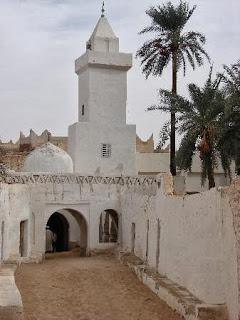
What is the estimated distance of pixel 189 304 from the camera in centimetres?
1330

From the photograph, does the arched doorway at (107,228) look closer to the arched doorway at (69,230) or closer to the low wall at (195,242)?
the arched doorway at (69,230)

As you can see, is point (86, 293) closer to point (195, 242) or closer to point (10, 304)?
point (195, 242)

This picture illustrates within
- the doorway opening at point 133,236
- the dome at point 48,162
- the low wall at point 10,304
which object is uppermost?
the dome at point 48,162

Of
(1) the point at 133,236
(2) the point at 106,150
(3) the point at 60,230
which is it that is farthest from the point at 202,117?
(3) the point at 60,230

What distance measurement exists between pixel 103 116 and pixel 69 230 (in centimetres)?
641

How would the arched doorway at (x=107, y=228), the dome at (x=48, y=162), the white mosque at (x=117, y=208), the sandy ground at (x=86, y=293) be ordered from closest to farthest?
the white mosque at (x=117, y=208) → the sandy ground at (x=86, y=293) → the dome at (x=48, y=162) → the arched doorway at (x=107, y=228)

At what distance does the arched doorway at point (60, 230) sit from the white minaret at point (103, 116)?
335 cm

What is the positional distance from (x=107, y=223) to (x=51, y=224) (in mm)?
4047

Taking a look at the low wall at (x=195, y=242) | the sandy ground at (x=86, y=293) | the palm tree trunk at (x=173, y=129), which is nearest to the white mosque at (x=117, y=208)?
the low wall at (x=195, y=242)

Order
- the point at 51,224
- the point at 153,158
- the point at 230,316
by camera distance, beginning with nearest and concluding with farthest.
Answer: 1. the point at 230,316
2. the point at 51,224
3. the point at 153,158

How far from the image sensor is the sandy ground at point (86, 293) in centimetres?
1425

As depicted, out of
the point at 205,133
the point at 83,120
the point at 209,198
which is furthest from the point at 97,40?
the point at 209,198

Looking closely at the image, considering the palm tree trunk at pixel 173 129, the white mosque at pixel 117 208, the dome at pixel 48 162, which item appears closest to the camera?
the white mosque at pixel 117 208

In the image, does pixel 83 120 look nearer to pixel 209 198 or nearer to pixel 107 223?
pixel 107 223
